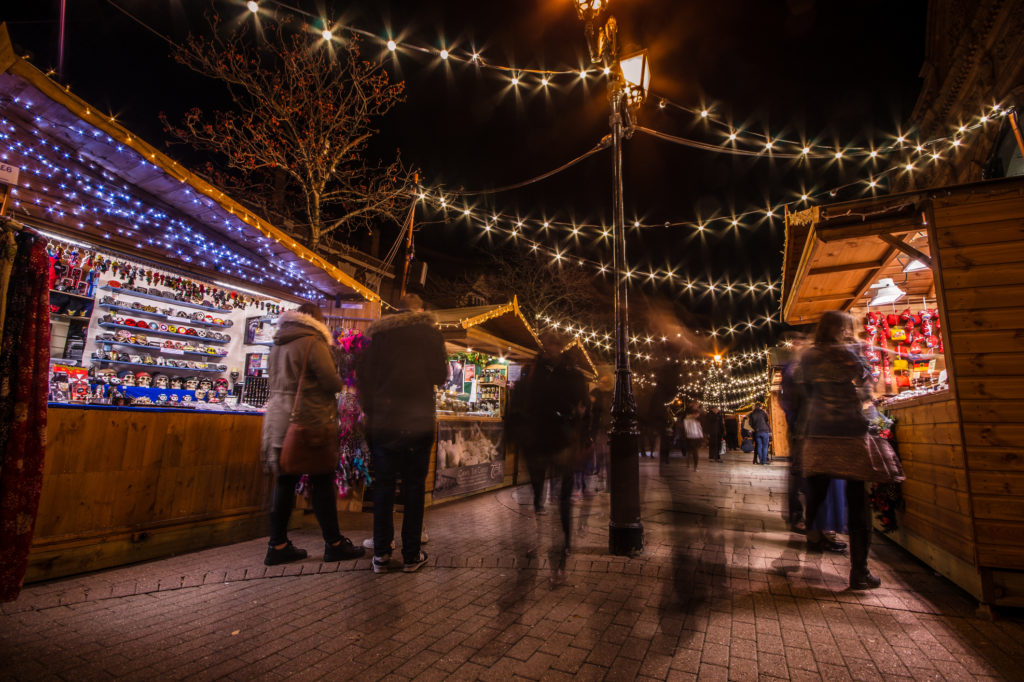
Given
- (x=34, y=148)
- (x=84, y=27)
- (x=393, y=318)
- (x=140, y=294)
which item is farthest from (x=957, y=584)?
(x=84, y=27)

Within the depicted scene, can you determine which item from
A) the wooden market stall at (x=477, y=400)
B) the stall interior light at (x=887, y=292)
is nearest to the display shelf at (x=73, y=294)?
the wooden market stall at (x=477, y=400)

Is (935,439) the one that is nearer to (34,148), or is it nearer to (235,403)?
(34,148)

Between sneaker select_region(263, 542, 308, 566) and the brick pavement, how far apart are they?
72mm

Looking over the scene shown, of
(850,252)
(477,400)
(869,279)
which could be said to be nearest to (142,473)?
(477,400)

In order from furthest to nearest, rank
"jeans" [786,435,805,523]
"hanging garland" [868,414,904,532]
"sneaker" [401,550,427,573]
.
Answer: "jeans" [786,435,805,523] < "hanging garland" [868,414,904,532] < "sneaker" [401,550,427,573]

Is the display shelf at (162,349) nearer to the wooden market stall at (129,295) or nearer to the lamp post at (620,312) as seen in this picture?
the wooden market stall at (129,295)

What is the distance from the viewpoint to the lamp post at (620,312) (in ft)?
13.5

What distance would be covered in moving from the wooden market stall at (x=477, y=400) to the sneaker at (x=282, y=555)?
253 centimetres

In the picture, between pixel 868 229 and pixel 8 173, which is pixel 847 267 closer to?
pixel 868 229

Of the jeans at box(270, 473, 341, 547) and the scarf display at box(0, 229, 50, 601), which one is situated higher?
the scarf display at box(0, 229, 50, 601)

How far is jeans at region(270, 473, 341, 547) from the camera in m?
3.61

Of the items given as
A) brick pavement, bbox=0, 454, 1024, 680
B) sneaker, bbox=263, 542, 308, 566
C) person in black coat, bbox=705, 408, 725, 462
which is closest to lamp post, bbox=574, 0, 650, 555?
brick pavement, bbox=0, 454, 1024, 680

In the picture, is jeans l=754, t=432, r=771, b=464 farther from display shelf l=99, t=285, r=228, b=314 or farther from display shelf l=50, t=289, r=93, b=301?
display shelf l=50, t=289, r=93, b=301

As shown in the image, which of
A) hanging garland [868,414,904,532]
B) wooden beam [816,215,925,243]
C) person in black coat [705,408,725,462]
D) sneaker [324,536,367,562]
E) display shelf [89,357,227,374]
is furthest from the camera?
person in black coat [705,408,725,462]
